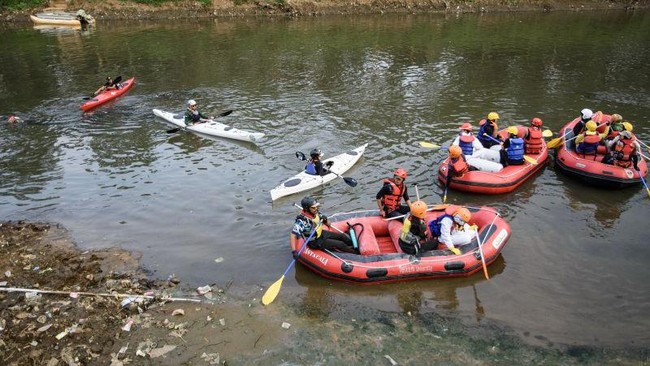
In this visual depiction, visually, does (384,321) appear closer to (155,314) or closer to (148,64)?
(155,314)

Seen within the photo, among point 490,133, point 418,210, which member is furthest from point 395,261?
point 490,133

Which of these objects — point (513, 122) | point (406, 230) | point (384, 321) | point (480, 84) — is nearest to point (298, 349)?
point (384, 321)

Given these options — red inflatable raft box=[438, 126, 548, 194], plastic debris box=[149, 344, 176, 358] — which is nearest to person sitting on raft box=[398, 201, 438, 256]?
red inflatable raft box=[438, 126, 548, 194]

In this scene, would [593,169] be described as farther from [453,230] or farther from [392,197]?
[392,197]

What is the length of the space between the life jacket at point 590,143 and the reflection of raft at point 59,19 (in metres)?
37.3

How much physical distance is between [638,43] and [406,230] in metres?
28.7

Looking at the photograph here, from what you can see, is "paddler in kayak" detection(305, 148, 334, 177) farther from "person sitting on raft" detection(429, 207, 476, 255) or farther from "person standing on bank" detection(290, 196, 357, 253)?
"person sitting on raft" detection(429, 207, 476, 255)

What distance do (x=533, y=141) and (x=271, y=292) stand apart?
9.20 meters

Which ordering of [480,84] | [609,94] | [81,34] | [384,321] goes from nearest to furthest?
[384,321], [609,94], [480,84], [81,34]

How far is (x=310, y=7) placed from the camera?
4147cm

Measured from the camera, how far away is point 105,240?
11.2m

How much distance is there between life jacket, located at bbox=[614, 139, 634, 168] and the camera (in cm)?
1255

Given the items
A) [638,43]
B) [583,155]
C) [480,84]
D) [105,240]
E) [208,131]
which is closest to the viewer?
[105,240]

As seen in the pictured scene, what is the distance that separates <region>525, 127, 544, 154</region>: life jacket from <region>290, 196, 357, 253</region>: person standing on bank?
23.7 ft
